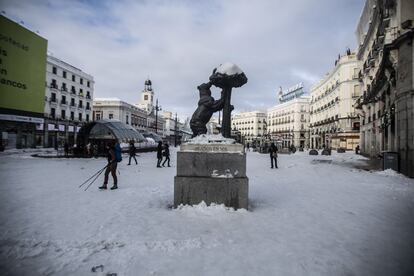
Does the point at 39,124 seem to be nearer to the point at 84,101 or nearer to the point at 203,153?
the point at 84,101

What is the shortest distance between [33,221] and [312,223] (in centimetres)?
501

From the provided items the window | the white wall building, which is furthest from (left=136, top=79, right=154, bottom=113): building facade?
the window

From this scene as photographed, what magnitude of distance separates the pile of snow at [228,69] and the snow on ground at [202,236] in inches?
128

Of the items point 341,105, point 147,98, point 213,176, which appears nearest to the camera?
point 213,176

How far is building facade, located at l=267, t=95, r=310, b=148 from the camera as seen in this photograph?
79375mm

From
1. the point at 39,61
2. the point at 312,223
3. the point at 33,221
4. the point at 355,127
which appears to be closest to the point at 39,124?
the point at 39,61

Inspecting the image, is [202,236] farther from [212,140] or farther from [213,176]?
[212,140]

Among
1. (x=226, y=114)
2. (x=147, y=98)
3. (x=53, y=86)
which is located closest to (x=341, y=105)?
(x=226, y=114)

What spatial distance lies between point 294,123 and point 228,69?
258ft

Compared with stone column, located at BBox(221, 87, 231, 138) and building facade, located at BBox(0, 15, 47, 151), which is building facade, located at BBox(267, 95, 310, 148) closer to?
stone column, located at BBox(221, 87, 231, 138)

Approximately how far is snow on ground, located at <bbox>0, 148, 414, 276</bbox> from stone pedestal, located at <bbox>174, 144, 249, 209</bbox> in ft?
0.86

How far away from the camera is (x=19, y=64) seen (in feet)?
20.0

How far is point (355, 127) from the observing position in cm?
4412

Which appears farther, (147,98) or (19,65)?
(147,98)
